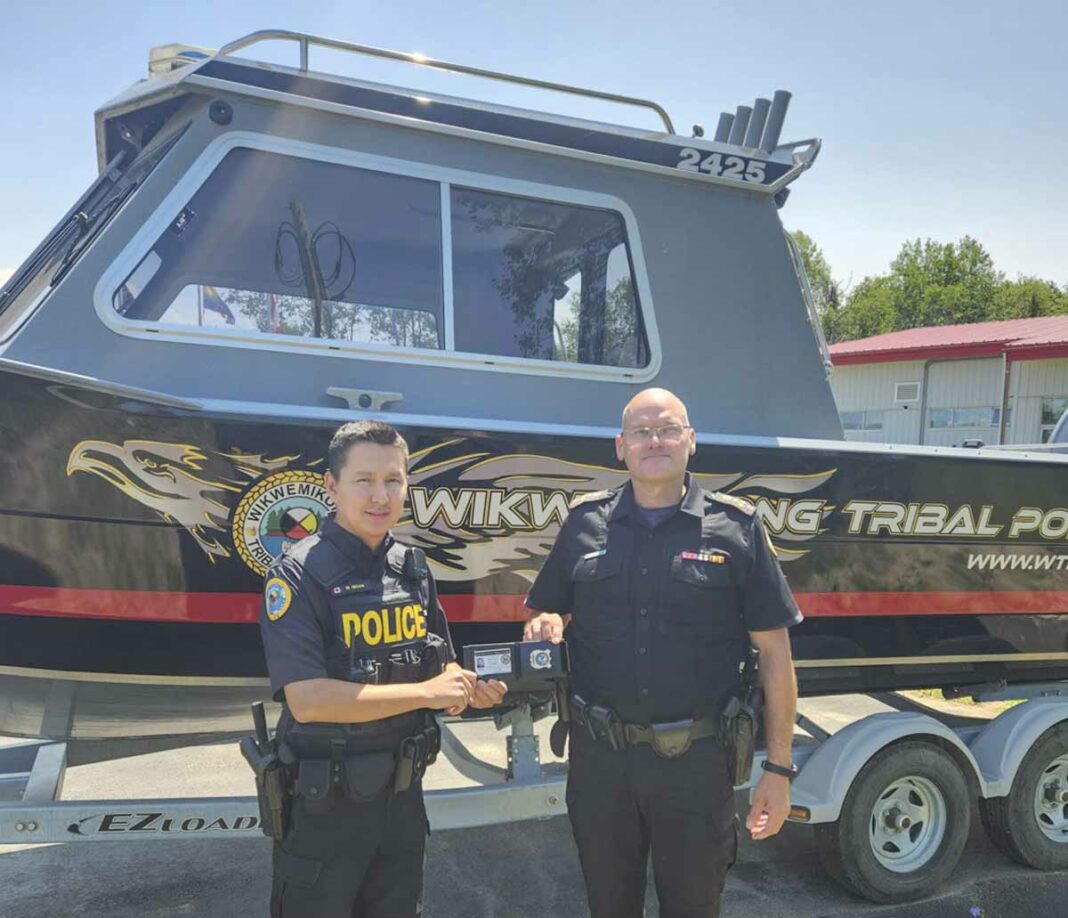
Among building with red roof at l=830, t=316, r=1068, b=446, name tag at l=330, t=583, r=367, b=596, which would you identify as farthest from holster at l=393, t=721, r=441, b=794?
building with red roof at l=830, t=316, r=1068, b=446

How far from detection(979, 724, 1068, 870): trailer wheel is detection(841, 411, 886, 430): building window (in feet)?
58.8

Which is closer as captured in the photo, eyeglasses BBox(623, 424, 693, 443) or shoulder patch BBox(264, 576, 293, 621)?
shoulder patch BBox(264, 576, 293, 621)

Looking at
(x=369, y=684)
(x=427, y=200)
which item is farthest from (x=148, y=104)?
(x=369, y=684)

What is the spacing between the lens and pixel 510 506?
285 cm

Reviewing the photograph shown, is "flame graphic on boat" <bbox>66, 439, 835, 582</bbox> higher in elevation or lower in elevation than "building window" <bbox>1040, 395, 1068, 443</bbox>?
higher

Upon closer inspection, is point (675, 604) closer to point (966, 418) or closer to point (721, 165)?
point (721, 165)

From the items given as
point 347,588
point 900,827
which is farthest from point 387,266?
point 900,827

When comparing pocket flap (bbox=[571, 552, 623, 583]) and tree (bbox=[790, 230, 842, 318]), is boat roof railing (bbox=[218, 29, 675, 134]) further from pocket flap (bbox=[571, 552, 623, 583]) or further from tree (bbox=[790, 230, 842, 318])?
tree (bbox=[790, 230, 842, 318])

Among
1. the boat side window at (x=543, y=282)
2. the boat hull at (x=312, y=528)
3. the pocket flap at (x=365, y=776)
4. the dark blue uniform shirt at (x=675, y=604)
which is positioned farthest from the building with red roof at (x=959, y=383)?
the pocket flap at (x=365, y=776)

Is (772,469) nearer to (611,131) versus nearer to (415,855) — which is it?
(611,131)

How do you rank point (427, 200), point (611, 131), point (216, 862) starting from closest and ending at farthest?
point (427, 200)
point (611, 131)
point (216, 862)

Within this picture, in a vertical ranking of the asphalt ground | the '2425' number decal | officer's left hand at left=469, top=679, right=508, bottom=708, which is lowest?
the asphalt ground

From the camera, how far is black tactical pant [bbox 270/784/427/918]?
6.31ft

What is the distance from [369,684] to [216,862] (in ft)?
7.72
